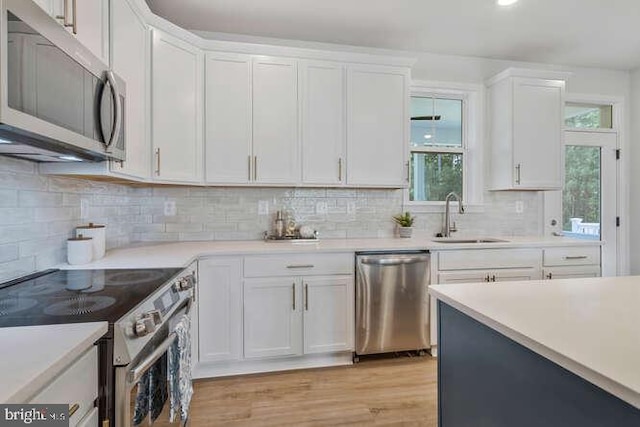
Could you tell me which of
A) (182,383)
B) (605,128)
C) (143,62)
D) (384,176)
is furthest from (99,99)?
(605,128)

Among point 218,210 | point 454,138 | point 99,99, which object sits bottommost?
point 218,210

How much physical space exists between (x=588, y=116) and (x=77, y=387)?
4.85 metres

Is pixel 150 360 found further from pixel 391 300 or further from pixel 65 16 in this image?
pixel 391 300

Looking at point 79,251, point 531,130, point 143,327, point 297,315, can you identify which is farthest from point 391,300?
point 531,130

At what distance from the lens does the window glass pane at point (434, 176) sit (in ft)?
11.3

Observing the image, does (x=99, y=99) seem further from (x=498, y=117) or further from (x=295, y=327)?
(x=498, y=117)

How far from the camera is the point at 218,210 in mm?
2994

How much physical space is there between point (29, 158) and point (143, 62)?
3.17ft

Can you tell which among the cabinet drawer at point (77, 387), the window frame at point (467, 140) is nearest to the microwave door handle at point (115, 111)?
the cabinet drawer at point (77, 387)

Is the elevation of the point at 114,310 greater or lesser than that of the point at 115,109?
lesser

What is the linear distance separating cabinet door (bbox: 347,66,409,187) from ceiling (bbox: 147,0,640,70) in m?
0.40

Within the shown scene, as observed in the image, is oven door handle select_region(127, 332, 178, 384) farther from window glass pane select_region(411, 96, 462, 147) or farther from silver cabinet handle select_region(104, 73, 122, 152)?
window glass pane select_region(411, 96, 462, 147)

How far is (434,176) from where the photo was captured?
3.50 m

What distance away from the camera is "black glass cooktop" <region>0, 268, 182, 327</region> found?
3.34 ft
